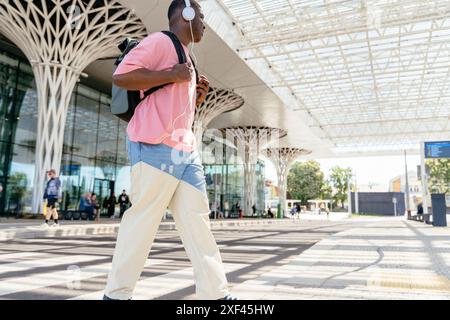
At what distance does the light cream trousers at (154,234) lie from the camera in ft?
5.84

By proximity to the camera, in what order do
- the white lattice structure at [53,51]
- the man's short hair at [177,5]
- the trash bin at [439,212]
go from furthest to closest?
the trash bin at [439,212]
the white lattice structure at [53,51]
the man's short hair at [177,5]

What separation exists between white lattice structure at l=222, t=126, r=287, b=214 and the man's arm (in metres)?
33.3

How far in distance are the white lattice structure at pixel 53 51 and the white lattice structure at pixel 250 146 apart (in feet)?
71.3

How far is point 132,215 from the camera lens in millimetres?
1840

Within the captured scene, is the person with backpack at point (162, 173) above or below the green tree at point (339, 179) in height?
below

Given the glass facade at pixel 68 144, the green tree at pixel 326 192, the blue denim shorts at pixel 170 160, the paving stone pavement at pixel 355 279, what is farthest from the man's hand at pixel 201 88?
the green tree at pixel 326 192

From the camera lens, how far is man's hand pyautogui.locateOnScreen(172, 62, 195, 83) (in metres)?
1.88

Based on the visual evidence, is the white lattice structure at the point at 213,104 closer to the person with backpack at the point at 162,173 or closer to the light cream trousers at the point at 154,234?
the person with backpack at the point at 162,173

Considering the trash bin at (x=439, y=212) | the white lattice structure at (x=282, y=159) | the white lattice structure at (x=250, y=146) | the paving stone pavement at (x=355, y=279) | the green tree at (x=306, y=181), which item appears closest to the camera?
the paving stone pavement at (x=355, y=279)

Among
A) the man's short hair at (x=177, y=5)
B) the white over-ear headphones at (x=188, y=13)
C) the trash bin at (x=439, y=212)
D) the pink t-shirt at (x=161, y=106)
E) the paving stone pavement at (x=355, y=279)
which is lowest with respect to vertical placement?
the paving stone pavement at (x=355, y=279)

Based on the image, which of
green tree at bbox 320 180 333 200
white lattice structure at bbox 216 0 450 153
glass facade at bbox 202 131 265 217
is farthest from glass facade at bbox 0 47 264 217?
green tree at bbox 320 180 333 200

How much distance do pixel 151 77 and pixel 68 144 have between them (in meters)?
20.3

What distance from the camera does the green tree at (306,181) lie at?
71625 mm

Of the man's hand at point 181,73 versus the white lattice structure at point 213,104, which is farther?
the white lattice structure at point 213,104
